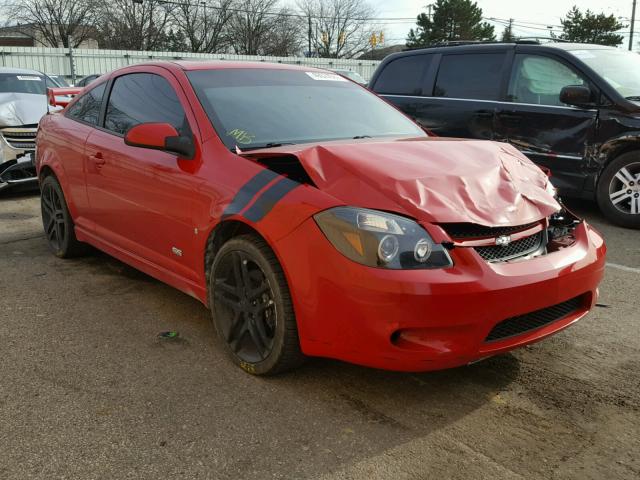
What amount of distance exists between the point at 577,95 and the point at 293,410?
191 inches

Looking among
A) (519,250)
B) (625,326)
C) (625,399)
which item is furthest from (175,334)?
(625,326)

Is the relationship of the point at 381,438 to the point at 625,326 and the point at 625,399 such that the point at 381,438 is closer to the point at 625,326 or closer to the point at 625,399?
the point at 625,399

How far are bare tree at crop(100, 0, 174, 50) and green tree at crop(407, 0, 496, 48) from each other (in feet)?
79.2

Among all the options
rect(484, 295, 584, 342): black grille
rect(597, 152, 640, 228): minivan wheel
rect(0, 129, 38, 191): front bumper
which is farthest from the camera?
rect(0, 129, 38, 191): front bumper

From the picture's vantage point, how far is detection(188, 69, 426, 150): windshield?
351cm

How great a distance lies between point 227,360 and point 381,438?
1.05 meters

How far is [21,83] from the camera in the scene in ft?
31.2

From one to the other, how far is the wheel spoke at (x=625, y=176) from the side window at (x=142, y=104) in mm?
4555

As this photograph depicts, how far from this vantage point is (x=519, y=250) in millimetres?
2834

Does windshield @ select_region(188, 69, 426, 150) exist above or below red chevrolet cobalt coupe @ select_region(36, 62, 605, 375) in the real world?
above

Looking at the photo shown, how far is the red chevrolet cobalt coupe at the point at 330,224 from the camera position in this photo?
2.58 m

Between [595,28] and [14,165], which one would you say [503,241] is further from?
[595,28]

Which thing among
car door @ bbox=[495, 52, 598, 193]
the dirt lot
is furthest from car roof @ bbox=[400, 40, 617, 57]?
the dirt lot

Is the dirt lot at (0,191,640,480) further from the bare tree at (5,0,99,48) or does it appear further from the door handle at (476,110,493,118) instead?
the bare tree at (5,0,99,48)
